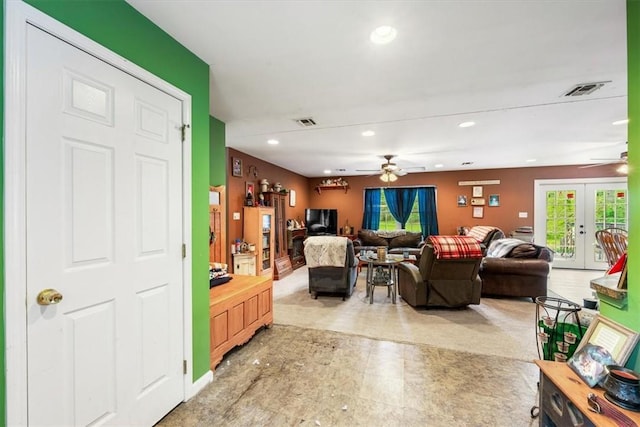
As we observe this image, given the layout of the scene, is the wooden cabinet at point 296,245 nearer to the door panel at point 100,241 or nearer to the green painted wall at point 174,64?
the green painted wall at point 174,64

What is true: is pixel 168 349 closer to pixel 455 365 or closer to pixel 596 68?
pixel 455 365

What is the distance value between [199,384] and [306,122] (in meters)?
2.86

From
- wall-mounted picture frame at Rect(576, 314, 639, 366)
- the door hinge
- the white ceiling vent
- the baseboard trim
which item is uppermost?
the white ceiling vent

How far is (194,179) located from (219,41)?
931 millimetres

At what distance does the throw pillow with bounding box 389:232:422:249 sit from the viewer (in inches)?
270

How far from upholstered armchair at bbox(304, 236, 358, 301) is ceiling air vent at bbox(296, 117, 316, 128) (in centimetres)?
163

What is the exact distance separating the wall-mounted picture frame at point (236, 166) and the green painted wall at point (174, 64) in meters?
2.65

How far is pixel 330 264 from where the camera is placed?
3967 millimetres

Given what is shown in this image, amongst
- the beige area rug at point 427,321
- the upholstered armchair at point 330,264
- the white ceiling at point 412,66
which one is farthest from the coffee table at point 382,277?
the white ceiling at point 412,66

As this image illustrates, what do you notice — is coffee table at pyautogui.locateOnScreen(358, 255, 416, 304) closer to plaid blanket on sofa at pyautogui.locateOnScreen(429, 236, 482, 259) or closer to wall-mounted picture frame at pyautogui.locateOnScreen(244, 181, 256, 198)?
plaid blanket on sofa at pyautogui.locateOnScreen(429, 236, 482, 259)

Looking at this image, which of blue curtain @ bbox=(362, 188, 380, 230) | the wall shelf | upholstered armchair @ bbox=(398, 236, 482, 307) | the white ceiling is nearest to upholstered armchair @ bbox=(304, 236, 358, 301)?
upholstered armchair @ bbox=(398, 236, 482, 307)

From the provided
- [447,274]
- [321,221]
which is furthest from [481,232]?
[321,221]

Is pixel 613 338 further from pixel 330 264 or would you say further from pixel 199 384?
pixel 330 264

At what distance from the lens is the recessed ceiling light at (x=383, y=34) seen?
166 cm
